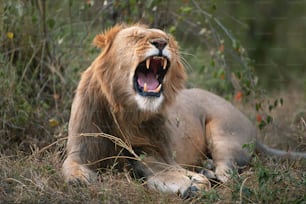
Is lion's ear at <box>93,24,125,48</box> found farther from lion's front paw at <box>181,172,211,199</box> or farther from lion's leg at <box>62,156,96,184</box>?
lion's front paw at <box>181,172,211,199</box>

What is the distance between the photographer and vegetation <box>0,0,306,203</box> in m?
4.37

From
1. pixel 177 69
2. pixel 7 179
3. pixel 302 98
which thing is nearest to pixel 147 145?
pixel 177 69

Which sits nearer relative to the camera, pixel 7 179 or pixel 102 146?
pixel 7 179

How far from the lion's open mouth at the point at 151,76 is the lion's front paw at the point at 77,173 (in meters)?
0.56

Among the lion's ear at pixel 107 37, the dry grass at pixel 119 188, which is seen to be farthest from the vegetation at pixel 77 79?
the lion's ear at pixel 107 37

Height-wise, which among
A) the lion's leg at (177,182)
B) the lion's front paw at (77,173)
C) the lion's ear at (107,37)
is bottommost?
the lion's leg at (177,182)

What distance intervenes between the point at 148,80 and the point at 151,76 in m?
0.04

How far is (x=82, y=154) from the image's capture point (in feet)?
16.4

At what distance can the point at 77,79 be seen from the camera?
22.2 ft

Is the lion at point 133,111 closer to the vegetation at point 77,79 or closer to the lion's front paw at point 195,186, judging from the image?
the lion's front paw at point 195,186

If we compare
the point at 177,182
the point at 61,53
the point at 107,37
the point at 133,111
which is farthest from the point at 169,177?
the point at 61,53

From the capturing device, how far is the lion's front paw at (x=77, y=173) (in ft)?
15.0

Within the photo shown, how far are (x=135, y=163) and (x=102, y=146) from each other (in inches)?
9.0

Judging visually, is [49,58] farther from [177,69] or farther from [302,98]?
[302,98]
